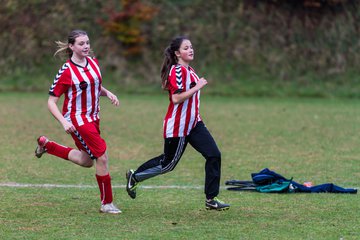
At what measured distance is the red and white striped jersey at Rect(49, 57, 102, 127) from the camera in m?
7.61

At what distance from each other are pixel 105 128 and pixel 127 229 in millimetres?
9638

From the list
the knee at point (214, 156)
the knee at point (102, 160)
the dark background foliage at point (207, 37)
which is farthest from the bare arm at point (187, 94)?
the dark background foliage at point (207, 37)

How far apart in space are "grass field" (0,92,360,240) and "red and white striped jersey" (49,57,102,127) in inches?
38.5

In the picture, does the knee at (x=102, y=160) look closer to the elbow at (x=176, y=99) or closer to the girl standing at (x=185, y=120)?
the girl standing at (x=185, y=120)

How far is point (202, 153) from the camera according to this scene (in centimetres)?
778

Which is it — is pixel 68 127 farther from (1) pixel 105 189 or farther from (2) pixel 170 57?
(2) pixel 170 57

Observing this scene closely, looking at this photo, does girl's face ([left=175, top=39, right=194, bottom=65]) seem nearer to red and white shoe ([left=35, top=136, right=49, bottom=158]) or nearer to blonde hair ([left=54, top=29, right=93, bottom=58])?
blonde hair ([left=54, top=29, right=93, bottom=58])

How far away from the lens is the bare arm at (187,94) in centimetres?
757

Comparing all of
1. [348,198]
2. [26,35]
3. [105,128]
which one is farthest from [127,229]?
[26,35]

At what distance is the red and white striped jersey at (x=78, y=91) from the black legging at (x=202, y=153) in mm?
860

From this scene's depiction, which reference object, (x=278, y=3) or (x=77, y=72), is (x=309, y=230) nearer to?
(x=77, y=72)

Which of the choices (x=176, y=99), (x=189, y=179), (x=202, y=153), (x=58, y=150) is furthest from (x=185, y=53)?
(x=189, y=179)

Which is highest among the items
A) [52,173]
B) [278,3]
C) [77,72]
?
[278,3]

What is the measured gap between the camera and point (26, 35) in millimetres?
27594
